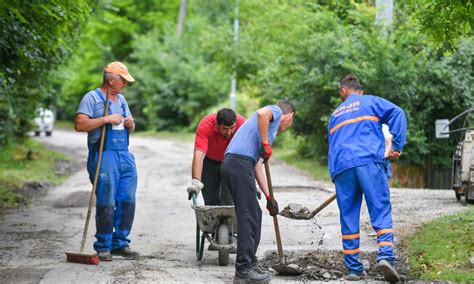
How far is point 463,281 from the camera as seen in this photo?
7.17 m

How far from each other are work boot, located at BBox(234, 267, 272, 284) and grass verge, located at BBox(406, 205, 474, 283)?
58.4 inches

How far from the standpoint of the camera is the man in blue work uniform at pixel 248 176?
7.57 meters

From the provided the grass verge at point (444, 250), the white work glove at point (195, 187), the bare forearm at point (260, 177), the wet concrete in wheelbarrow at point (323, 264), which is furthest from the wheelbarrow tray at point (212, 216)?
the grass verge at point (444, 250)

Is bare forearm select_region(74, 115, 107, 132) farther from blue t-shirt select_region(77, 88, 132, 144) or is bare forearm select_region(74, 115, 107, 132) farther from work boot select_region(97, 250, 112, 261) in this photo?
work boot select_region(97, 250, 112, 261)

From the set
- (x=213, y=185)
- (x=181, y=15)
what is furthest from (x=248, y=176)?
(x=181, y=15)

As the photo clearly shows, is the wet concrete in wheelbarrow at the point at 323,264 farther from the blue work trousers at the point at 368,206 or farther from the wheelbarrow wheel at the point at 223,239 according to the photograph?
the wheelbarrow wheel at the point at 223,239

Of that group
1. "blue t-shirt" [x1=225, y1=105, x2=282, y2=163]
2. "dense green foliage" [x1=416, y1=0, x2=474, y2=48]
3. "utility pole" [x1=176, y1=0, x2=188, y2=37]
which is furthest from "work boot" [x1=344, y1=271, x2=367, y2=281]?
"utility pole" [x1=176, y1=0, x2=188, y2=37]

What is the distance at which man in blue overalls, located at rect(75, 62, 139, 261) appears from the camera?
895 centimetres

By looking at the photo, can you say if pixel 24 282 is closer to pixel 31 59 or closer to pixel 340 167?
pixel 340 167

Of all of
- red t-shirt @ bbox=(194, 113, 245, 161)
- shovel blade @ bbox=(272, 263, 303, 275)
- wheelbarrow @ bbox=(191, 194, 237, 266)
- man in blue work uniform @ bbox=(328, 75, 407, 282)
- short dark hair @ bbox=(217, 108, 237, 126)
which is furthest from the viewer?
red t-shirt @ bbox=(194, 113, 245, 161)

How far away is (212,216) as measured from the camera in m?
8.53

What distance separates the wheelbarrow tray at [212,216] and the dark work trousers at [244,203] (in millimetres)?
766

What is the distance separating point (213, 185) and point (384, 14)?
1106cm

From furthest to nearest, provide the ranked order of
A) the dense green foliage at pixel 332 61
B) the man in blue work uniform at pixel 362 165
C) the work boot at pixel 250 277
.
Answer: the dense green foliage at pixel 332 61 < the man in blue work uniform at pixel 362 165 < the work boot at pixel 250 277
